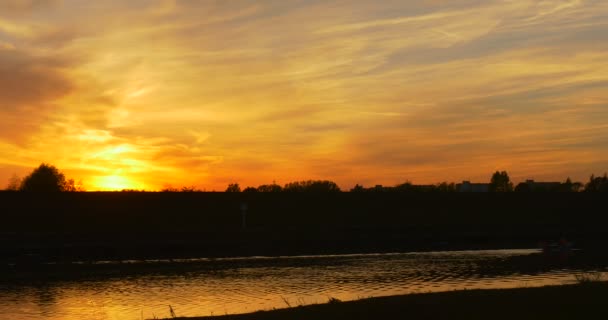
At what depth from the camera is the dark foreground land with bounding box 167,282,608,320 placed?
1700 cm

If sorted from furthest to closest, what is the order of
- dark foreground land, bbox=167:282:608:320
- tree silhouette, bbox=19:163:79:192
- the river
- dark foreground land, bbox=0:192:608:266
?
1. tree silhouette, bbox=19:163:79:192
2. dark foreground land, bbox=0:192:608:266
3. the river
4. dark foreground land, bbox=167:282:608:320

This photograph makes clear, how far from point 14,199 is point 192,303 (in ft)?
229

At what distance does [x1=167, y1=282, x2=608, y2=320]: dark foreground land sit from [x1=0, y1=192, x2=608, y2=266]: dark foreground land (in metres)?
39.4

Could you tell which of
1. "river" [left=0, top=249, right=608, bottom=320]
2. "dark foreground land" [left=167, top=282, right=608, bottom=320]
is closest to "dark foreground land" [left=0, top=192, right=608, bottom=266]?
"river" [left=0, top=249, right=608, bottom=320]

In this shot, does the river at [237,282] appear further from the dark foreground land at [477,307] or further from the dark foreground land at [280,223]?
the dark foreground land at [280,223]

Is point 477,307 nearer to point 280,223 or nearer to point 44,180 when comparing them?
point 280,223

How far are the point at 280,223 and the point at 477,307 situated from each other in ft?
256

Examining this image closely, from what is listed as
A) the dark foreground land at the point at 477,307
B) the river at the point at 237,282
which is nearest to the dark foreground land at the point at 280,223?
the river at the point at 237,282

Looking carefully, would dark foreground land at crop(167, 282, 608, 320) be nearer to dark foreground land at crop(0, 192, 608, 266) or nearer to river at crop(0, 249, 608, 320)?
river at crop(0, 249, 608, 320)

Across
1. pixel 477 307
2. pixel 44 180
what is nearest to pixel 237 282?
pixel 477 307

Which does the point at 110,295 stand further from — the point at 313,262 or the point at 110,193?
the point at 110,193

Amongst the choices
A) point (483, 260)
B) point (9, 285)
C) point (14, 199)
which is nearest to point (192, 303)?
point (9, 285)

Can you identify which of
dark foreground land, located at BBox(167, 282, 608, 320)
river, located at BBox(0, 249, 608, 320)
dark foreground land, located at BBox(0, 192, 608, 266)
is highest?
dark foreground land, located at BBox(0, 192, 608, 266)

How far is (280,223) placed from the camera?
95.5 meters
